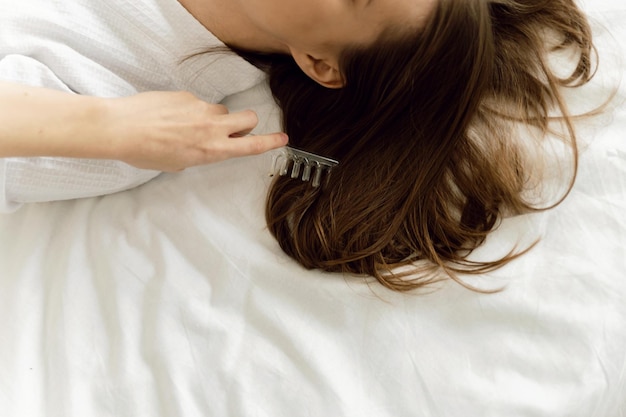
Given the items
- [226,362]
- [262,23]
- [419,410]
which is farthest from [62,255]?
[419,410]

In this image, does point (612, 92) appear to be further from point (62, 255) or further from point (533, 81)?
point (62, 255)

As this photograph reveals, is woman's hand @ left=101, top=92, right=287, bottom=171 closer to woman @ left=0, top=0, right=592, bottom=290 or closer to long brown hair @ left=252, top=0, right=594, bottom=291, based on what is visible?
woman @ left=0, top=0, right=592, bottom=290

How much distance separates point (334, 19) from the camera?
2.66ft

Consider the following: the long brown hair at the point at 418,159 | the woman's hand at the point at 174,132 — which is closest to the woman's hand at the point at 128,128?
the woman's hand at the point at 174,132

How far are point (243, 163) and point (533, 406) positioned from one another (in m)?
0.51

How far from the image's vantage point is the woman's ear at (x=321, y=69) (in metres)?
0.90

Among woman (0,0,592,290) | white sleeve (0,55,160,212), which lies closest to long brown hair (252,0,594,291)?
woman (0,0,592,290)

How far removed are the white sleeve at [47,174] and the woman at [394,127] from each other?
91 millimetres

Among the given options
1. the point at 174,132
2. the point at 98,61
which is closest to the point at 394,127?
the point at 174,132

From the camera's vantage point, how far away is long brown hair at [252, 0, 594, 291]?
3.07ft

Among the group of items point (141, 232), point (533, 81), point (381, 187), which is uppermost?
point (533, 81)

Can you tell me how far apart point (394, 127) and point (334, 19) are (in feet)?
0.63

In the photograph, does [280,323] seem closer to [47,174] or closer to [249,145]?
[249,145]

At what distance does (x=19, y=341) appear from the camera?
2.95ft
